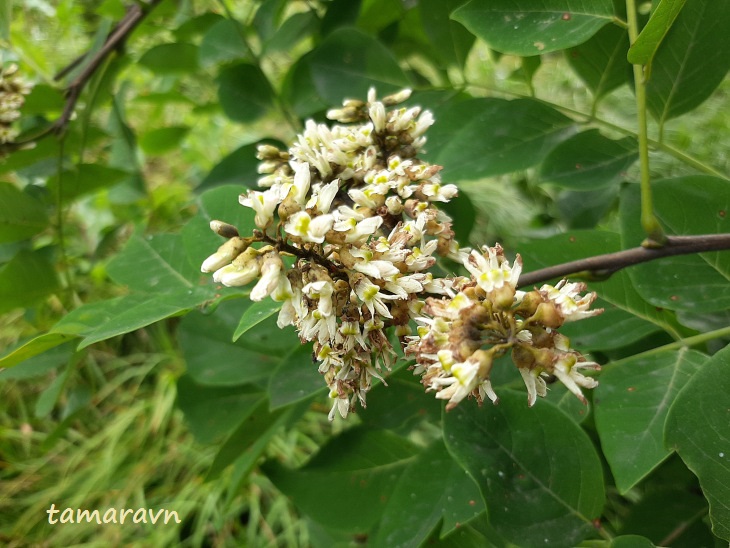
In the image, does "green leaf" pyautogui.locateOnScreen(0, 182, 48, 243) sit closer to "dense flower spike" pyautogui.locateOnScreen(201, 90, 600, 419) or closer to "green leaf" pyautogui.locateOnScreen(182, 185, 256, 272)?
"green leaf" pyautogui.locateOnScreen(182, 185, 256, 272)

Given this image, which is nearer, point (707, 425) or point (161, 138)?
point (707, 425)

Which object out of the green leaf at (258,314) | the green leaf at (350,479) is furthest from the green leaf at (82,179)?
the green leaf at (258,314)

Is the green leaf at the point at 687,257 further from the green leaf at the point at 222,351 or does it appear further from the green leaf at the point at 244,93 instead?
the green leaf at the point at 244,93

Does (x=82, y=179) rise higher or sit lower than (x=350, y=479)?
higher

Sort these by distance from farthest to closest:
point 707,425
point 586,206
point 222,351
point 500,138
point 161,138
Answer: point 161,138 → point 586,206 → point 222,351 → point 500,138 → point 707,425

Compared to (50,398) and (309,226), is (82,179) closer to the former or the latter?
(50,398)

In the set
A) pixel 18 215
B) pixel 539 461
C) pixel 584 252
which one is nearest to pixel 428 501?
pixel 539 461

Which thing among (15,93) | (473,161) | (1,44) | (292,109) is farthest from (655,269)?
(1,44)

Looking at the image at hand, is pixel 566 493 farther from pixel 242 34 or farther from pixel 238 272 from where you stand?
pixel 242 34
